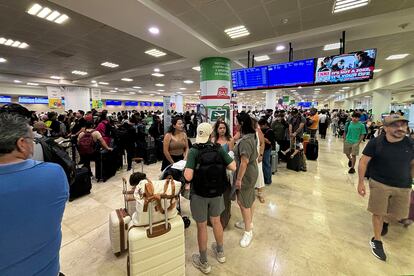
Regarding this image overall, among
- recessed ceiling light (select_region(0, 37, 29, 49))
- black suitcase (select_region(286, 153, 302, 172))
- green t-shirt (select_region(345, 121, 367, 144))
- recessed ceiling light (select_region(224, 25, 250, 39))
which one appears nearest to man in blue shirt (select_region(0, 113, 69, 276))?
recessed ceiling light (select_region(224, 25, 250, 39))

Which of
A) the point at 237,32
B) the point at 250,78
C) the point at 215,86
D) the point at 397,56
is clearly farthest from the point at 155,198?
the point at 397,56

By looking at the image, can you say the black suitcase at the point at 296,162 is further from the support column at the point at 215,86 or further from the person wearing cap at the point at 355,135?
the support column at the point at 215,86

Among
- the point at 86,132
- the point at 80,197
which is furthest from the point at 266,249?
the point at 86,132

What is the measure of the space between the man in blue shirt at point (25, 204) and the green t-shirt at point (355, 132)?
6015 millimetres

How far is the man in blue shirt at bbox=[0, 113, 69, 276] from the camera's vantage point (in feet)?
2.70

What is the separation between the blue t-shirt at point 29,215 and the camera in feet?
2.68

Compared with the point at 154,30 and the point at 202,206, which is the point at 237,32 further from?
the point at 202,206

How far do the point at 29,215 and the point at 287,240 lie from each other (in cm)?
268

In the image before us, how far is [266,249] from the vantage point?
2328 millimetres

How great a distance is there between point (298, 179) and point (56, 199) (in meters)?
4.89

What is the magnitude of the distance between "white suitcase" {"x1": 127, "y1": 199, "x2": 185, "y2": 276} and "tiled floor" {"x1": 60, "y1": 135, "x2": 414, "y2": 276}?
461 millimetres

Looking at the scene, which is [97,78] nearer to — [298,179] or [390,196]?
[298,179]

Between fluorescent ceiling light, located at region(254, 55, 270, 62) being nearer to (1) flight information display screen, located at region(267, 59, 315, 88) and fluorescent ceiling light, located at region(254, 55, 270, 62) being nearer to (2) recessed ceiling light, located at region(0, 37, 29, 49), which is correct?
(1) flight information display screen, located at region(267, 59, 315, 88)

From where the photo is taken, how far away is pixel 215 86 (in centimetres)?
655
